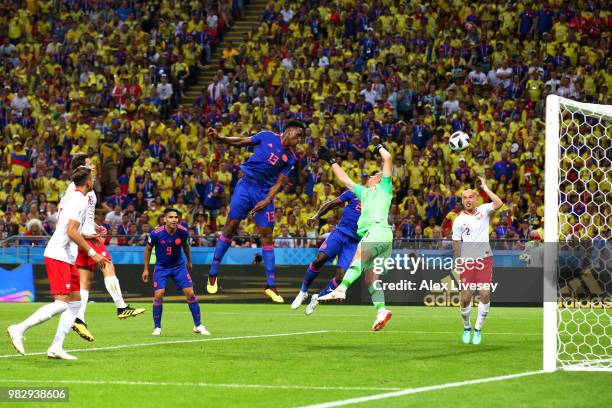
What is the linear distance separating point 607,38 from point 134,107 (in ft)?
47.4

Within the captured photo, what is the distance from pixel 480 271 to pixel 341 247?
4.81 metres

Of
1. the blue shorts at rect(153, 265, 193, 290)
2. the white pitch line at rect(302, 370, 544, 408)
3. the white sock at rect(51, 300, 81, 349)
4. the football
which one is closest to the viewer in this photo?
the white pitch line at rect(302, 370, 544, 408)

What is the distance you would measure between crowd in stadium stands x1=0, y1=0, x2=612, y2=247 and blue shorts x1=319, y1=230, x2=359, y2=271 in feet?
21.0

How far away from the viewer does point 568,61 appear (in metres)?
32.3

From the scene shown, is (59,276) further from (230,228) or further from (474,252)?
(474,252)

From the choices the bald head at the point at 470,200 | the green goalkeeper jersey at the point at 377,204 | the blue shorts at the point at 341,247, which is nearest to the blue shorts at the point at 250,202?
the green goalkeeper jersey at the point at 377,204

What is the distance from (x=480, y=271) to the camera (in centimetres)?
1672

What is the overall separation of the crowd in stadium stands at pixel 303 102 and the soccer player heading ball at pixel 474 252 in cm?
899

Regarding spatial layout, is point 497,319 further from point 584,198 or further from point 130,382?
point 130,382

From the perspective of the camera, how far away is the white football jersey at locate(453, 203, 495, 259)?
659 inches

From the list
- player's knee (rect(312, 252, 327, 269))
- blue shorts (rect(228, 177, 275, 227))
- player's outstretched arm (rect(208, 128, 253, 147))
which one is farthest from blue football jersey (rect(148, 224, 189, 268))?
player's knee (rect(312, 252, 327, 269))

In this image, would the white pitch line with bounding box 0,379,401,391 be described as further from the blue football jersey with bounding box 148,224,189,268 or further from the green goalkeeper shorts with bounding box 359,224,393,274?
the blue football jersey with bounding box 148,224,189,268

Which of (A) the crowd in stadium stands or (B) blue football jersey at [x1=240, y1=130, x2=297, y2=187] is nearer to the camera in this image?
(B) blue football jersey at [x1=240, y1=130, x2=297, y2=187]

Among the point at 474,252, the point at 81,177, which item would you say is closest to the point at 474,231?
the point at 474,252
